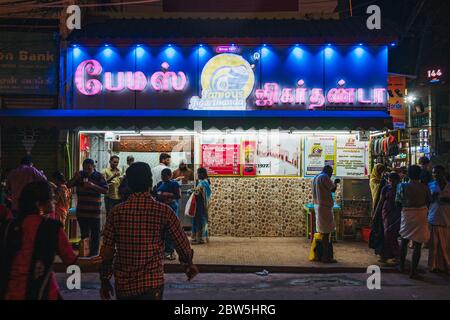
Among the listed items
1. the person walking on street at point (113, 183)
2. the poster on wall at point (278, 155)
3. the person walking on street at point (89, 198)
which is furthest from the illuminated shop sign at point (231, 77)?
A: the person walking on street at point (89, 198)

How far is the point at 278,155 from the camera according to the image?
44.6ft

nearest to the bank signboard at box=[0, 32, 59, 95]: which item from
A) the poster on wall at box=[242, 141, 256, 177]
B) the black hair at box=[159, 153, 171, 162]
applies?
the black hair at box=[159, 153, 171, 162]

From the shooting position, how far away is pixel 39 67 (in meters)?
13.1

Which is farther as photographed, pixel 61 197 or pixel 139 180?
pixel 61 197

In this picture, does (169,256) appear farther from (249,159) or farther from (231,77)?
(231,77)

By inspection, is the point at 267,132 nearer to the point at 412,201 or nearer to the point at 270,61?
the point at 270,61

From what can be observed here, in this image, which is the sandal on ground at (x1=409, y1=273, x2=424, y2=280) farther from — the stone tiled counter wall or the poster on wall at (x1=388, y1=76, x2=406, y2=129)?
the poster on wall at (x1=388, y1=76, x2=406, y2=129)

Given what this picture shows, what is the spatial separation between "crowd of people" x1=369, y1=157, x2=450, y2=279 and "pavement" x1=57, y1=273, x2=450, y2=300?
466 mm

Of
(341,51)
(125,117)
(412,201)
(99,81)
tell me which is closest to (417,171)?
(412,201)

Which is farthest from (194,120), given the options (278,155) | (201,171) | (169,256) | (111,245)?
(111,245)

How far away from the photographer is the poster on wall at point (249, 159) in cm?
1348

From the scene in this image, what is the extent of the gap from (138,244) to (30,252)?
0.86 meters

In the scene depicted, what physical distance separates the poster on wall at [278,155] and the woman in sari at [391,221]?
133 inches

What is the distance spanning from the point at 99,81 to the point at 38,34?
1.91 meters
